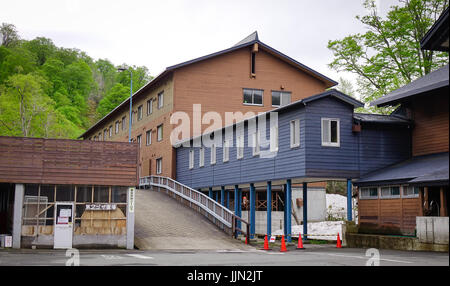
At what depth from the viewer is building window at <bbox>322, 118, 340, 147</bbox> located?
93.5ft

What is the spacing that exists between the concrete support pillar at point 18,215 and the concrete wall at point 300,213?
826 inches

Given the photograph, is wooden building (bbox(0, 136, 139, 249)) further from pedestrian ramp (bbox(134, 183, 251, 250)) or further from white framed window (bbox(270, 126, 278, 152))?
white framed window (bbox(270, 126, 278, 152))

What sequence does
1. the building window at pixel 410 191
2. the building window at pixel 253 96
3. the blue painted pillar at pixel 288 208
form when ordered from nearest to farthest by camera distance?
the building window at pixel 410 191 → the blue painted pillar at pixel 288 208 → the building window at pixel 253 96

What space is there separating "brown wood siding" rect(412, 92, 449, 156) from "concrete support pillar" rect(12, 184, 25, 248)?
20043 mm

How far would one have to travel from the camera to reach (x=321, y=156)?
28219 millimetres

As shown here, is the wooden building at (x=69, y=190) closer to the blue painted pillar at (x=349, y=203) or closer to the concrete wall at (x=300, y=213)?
the blue painted pillar at (x=349, y=203)

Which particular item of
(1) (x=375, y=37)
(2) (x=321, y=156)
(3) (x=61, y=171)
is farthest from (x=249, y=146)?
(1) (x=375, y=37)

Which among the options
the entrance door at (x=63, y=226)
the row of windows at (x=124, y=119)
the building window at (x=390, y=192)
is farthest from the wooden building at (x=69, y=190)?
the row of windows at (x=124, y=119)

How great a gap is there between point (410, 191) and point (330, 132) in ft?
17.0

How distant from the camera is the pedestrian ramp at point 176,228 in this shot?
2856cm

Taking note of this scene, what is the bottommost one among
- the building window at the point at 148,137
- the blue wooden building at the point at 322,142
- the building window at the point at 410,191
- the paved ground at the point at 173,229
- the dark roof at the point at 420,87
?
the paved ground at the point at 173,229

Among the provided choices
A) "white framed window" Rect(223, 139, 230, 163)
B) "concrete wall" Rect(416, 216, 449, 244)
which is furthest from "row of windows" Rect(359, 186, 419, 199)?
"white framed window" Rect(223, 139, 230, 163)

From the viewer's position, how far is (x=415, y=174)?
2491cm
